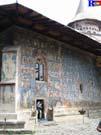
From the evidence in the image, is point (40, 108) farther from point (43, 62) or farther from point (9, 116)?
point (43, 62)

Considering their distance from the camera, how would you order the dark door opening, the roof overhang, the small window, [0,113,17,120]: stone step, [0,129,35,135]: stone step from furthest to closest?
1. the small window
2. the dark door opening
3. [0,113,17,120]: stone step
4. the roof overhang
5. [0,129,35,135]: stone step

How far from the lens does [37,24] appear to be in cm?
1388

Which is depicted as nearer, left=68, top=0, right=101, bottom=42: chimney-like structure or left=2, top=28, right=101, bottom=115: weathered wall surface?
left=2, top=28, right=101, bottom=115: weathered wall surface

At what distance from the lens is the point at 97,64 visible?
2033 centimetres

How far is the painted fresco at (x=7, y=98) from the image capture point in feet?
42.8

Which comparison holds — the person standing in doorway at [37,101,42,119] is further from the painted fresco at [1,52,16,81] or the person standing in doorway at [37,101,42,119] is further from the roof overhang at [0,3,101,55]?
the roof overhang at [0,3,101,55]

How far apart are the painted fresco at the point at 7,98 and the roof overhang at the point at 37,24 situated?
9.30 ft

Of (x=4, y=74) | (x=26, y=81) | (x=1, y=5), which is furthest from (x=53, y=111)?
(x=1, y=5)

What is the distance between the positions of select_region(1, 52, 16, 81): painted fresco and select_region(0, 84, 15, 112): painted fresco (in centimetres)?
39

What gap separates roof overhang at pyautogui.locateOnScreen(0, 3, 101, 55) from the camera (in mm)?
12219

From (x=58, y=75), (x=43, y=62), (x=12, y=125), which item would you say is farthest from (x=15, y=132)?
(x=58, y=75)

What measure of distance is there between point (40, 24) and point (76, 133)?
572cm

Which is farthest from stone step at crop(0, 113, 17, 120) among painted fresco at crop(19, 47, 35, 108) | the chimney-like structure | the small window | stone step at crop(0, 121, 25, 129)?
the chimney-like structure

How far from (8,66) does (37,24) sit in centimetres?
232
